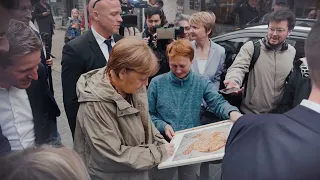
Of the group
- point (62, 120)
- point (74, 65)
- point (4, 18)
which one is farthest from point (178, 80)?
point (62, 120)

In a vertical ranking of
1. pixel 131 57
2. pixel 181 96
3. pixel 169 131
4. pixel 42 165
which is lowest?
pixel 169 131

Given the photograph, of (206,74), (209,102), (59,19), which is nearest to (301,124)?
(209,102)

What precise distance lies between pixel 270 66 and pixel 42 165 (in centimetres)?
200

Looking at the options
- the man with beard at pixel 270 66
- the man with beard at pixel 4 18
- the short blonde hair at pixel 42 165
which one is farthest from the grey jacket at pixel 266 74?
the short blonde hair at pixel 42 165

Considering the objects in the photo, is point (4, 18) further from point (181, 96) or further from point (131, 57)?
point (181, 96)

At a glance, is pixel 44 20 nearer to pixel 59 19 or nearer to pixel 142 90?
pixel 142 90

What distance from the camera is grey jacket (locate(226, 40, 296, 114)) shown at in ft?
7.88

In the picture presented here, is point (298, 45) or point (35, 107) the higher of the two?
point (298, 45)

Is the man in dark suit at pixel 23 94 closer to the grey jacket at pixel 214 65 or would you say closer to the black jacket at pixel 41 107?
the black jacket at pixel 41 107

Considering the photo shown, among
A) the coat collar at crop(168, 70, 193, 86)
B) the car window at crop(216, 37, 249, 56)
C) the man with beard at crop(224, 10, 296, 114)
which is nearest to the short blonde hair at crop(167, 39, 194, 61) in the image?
the coat collar at crop(168, 70, 193, 86)

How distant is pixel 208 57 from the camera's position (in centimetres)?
290

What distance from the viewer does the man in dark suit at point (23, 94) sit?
1.34 meters

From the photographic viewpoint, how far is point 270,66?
7.91ft

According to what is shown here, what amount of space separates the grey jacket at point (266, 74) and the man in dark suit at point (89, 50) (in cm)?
93
